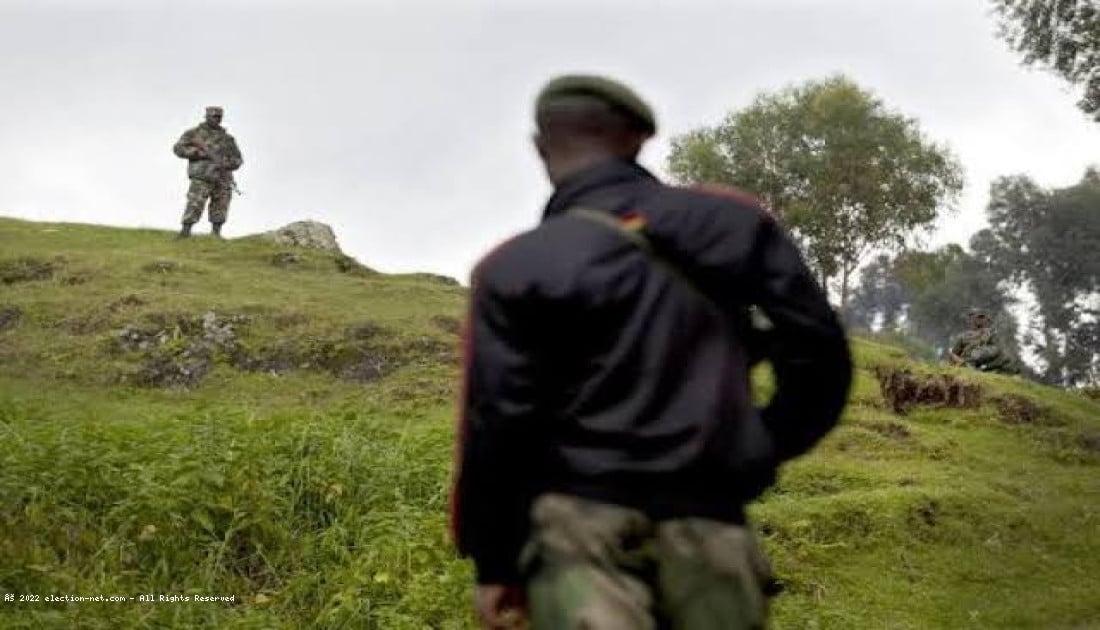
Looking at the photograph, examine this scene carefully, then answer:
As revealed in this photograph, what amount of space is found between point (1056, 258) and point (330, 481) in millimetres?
59421

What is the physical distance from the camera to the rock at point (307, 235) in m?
23.8

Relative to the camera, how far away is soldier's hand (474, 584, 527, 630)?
2.96 m

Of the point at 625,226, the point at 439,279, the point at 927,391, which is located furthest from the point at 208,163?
the point at 625,226

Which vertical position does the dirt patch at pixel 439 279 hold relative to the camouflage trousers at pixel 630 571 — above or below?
above

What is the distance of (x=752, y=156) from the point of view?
1759 inches

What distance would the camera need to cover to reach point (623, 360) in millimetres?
2828

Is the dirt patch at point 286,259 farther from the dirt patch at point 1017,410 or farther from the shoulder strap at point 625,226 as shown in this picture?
the shoulder strap at point 625,226

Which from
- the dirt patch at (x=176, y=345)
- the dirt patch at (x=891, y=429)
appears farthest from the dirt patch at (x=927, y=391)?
the dirt patch at (x=176, y=345)

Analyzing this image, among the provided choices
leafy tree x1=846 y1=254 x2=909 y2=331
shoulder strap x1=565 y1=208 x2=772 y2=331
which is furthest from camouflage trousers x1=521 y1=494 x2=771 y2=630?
leafy tree x1=846 y1=254 x2=909 y2=331

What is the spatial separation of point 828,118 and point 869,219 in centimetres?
387

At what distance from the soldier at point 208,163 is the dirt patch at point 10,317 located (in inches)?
268

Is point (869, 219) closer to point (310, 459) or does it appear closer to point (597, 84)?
point (310, 459)

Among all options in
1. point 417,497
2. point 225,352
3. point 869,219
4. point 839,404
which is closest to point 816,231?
point 869,219

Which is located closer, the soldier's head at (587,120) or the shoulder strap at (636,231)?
the shoulder strap at (636,231)
